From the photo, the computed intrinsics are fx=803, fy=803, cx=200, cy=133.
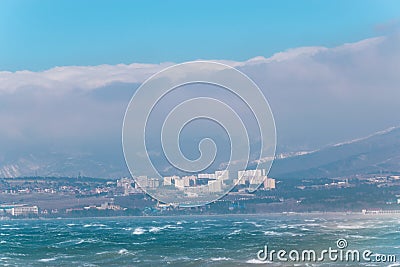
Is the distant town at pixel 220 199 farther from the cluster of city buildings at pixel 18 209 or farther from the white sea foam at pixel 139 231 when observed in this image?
the white sea foam at pixel 139 231

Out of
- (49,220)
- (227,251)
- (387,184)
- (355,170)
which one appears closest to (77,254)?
(227,251)

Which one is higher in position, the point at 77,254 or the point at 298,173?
the point at 298,173

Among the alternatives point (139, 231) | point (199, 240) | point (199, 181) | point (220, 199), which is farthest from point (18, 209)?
point (199, 240)

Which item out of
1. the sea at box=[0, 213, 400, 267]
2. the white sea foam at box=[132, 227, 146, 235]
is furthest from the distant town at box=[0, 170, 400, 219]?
the white sea foam at box=[132, 227, 146, 235]

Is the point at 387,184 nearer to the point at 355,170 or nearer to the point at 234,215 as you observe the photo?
the point at 355,170

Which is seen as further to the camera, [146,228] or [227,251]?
[146,228]

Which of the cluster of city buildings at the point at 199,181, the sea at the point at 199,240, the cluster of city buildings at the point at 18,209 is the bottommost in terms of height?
the sea at the point at 199,240

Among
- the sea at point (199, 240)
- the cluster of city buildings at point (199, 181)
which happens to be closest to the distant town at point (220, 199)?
the cluster of city buildings at point (199, 181)
